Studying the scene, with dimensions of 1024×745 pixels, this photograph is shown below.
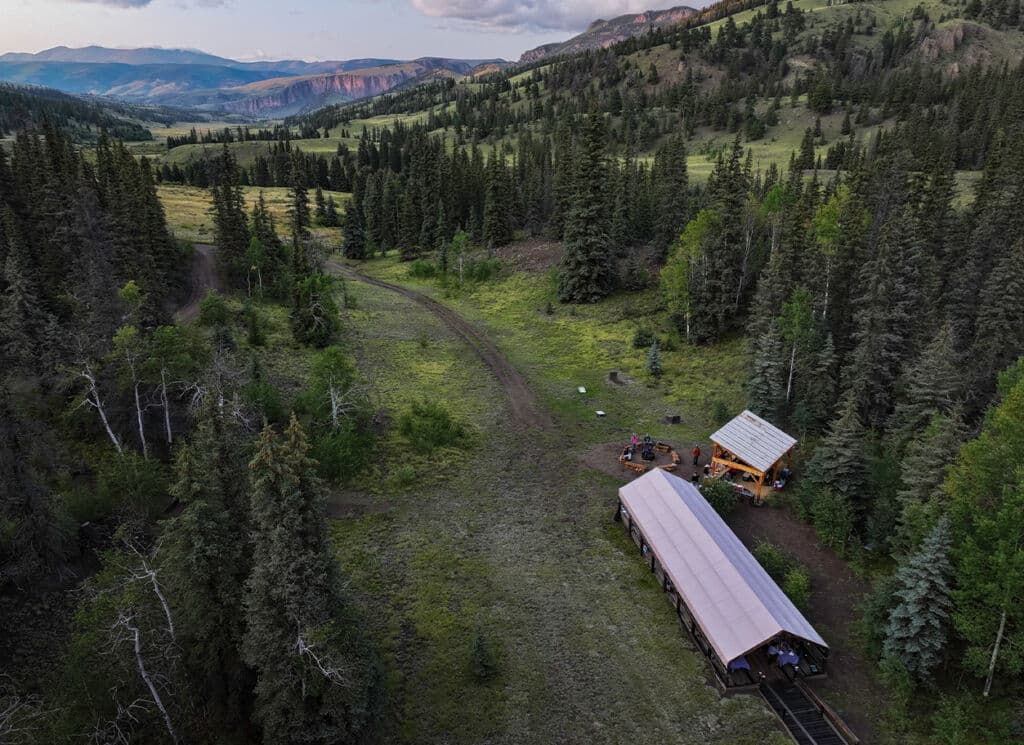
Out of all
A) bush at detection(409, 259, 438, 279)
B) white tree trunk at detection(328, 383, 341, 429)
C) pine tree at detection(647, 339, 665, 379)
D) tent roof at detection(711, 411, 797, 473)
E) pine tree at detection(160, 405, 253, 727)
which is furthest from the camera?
bush at detection(409, 259, 438, 279)

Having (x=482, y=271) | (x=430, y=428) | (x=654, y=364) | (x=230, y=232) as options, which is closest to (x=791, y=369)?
(x=654, y=364)

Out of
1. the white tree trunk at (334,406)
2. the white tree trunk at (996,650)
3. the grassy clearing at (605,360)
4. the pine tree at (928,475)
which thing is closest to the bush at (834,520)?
the pine tree at (928,475)

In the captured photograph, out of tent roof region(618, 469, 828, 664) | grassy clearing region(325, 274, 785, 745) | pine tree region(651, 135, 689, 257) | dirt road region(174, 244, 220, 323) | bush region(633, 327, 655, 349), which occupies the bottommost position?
grassy clearing region(325, 274, 785, 745)

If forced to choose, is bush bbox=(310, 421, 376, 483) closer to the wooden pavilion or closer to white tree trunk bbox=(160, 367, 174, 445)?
white tree trunk bbox=(160, 367, 174, 445)

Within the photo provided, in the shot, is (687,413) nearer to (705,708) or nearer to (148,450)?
(705,708)

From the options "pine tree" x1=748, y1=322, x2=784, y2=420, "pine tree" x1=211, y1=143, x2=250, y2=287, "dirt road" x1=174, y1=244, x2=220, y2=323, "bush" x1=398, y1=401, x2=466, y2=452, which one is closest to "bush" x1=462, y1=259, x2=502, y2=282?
"pine tree" x1=211, y1=143, x2=250, y2=287

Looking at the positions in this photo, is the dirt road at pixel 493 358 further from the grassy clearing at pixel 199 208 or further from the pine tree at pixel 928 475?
the grassy clearing at pixel 199 208

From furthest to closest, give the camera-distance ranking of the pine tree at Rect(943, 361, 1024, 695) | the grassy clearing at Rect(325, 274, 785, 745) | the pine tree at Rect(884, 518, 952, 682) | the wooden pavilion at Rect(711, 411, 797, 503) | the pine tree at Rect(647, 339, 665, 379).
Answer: the pine tree at Rect(647, 339, 665, 379), the wooden pavilion at Rect(711, 411, 797, 503), the grassy clearing at Rect(325, 274, 785, 745), the pine tree at Rect(884, 518, 952, 682), the pine tree at Rect(943, 361, 1024, 695)

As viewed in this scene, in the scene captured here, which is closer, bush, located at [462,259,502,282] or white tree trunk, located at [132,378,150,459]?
white tree trunk, located at [132,378,150,459]
